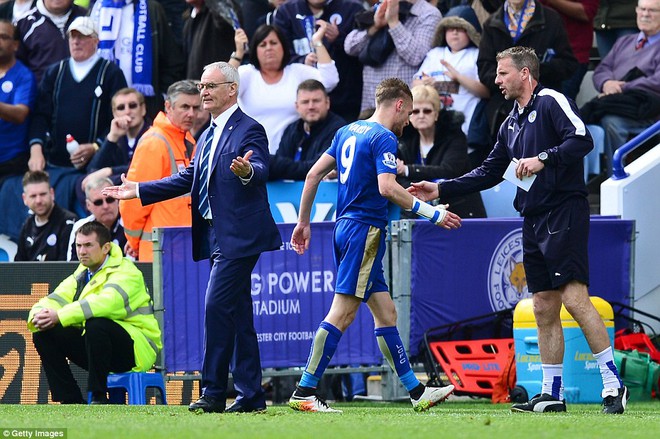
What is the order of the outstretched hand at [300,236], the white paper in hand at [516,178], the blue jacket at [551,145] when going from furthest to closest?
the outstretched hand at [300,236]
the white paper in hand at [516,178]
the blue jacket at [551,145]

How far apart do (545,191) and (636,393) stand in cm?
298

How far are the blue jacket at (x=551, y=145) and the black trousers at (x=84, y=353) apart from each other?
3.54 metres

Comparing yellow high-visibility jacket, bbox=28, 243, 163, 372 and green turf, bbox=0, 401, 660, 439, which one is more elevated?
yellow high-visibility jacket, bbox=28, 243, 163, 372

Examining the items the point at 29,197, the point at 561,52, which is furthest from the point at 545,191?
the point at 29,197

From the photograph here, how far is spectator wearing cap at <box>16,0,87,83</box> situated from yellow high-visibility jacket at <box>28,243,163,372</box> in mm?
4912

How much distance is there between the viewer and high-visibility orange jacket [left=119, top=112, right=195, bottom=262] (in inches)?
482

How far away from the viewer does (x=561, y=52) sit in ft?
44.1

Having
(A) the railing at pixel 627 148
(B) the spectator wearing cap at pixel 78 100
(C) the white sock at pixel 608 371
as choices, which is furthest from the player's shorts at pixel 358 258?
(B) the spectator wearing cap at pixel 78 100

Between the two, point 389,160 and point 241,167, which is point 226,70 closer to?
point 241,167

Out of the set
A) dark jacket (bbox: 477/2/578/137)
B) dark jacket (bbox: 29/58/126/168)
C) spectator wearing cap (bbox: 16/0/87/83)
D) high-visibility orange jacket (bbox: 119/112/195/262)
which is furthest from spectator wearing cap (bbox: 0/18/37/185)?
dark jacket (bbox: 477/2/578/137)

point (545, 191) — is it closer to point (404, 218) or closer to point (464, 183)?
point (464, 183)

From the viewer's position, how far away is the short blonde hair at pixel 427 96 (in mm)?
12664

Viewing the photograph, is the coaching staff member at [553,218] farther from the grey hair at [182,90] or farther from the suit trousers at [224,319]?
the grey hair at [182,90]

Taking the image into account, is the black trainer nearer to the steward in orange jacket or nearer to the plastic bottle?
the steward in orange jacket
